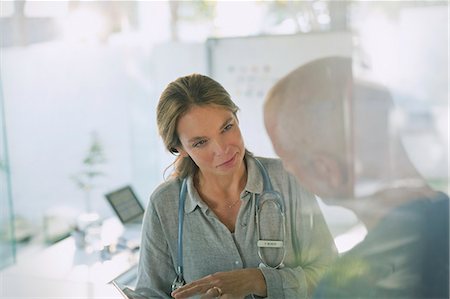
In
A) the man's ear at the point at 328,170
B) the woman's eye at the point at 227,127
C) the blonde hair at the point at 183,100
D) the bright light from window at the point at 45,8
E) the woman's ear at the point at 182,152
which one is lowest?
the man's ear at the point at 328,170

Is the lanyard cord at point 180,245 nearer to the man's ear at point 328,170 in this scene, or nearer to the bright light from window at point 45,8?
the man's ear at point 328,170

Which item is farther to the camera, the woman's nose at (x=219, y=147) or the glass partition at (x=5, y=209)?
the glass partition at (x=5, y=209)

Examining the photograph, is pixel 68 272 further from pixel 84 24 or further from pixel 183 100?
pixel 84 24

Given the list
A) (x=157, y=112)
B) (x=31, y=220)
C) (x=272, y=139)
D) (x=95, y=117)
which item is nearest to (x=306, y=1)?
(x=272, y=139)

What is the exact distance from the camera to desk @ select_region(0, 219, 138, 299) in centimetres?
123

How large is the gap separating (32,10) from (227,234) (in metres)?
1.57

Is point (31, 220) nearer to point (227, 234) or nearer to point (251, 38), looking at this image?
point (251, 38)

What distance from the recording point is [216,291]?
1034mm

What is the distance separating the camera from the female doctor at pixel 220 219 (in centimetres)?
105

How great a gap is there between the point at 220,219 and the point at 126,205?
0.67m

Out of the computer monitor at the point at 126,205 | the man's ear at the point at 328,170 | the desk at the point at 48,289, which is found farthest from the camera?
the computer monitor at the point at 126,205

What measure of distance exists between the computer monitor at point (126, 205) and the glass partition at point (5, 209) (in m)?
0.75


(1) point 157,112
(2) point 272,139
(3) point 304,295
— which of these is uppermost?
(1) point 157,112

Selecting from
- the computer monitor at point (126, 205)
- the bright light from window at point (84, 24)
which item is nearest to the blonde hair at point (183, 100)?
the computer monitor at point (126, 205)
